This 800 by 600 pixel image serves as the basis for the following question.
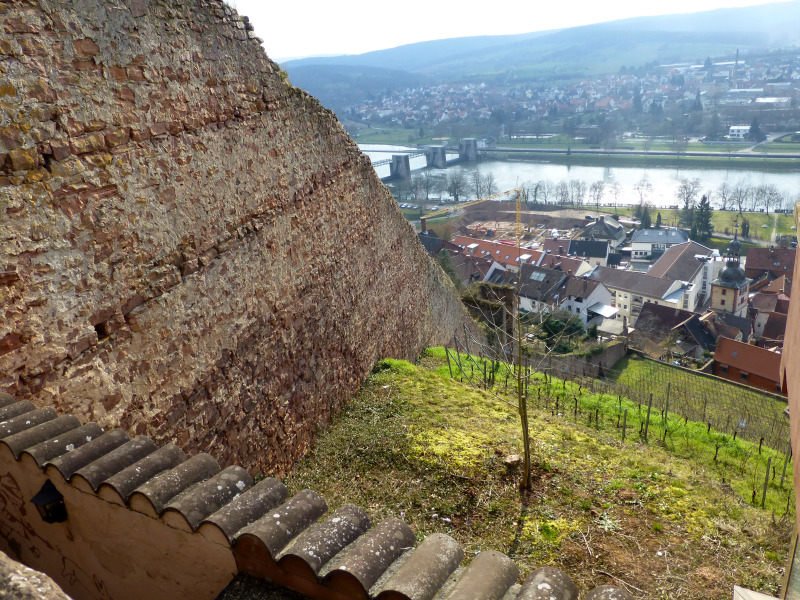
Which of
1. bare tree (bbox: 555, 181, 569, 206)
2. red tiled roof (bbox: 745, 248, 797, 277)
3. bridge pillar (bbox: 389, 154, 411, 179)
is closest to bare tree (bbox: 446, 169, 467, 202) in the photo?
bridge pillar (bbox: 389, 154, 411, 179)

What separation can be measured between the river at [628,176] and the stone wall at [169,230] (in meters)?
62.3

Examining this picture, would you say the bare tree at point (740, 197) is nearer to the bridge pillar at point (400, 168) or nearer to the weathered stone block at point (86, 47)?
the bridge pillar at point (400, 168)

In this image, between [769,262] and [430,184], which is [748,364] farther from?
[430,184]

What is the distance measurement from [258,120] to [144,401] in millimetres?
3227

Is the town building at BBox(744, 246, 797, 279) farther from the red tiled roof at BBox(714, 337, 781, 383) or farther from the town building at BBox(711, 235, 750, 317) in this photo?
the red tiled roof at BBox(714, 337, 781, 383)

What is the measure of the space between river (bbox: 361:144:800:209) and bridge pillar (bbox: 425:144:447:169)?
4.58 ft

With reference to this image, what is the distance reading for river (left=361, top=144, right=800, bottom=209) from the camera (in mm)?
70938

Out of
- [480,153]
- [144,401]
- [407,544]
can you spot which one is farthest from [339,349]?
[480,153]

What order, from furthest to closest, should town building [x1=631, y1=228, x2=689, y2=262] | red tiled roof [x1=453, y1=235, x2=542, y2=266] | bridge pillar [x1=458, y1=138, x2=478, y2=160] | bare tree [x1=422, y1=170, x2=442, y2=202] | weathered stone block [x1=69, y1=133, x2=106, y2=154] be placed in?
bridge pillar [x1=458, y1=138, x2=478, y2=160] → bare tree [x1=422, y1=170, x2=442, y2=202] → town building [x1=631, y1=228, x2=689, y2=262] → red tiled roof [x1=453, y1=235, x2=542, y2=266] → weathered stone block [x1=69, y1=133, x2=106, y2=154]

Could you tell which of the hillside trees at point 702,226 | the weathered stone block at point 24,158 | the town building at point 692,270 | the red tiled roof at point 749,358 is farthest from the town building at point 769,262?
the weathered stone block at point 24,158

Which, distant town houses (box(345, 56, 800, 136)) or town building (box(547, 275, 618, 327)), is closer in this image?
town building (box(547, 275, 618, 327))

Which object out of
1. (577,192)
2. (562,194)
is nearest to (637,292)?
(562,194)

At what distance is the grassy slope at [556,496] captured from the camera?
17.0ft

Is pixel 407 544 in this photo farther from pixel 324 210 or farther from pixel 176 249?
pixel 324 210
